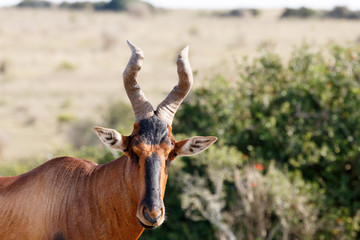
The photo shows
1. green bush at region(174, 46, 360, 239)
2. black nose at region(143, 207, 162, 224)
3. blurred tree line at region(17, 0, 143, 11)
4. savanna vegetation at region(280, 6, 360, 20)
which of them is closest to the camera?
black nose at region(143, 207, 162, 224)

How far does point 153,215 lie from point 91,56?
52351 mm

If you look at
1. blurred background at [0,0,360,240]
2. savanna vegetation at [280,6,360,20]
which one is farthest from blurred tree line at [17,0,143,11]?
blurred background at [0,0,360,240]

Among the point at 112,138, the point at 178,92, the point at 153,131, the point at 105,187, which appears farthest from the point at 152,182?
the point at 178,92

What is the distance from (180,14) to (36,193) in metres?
97.6

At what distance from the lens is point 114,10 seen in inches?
3895

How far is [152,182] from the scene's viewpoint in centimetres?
575

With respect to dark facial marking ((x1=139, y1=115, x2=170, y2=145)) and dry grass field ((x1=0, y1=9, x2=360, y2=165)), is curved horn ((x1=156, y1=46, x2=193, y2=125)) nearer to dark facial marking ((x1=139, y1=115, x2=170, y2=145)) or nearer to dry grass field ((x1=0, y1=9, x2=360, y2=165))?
dark facial marking ((x1=139, y1=115, x2=170, y2=145))

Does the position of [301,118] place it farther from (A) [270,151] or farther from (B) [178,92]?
(B) [178,92]

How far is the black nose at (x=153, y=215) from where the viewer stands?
5.56 metres

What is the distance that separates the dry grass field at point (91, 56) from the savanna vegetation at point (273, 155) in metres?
1.21

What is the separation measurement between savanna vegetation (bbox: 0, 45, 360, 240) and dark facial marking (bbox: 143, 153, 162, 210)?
6968 millimetres

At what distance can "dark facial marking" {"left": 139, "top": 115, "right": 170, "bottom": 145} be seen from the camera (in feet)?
19.6

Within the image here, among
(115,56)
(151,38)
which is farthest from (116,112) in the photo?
(151,38)

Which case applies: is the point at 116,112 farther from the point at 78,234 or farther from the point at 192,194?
the point at 78,234
